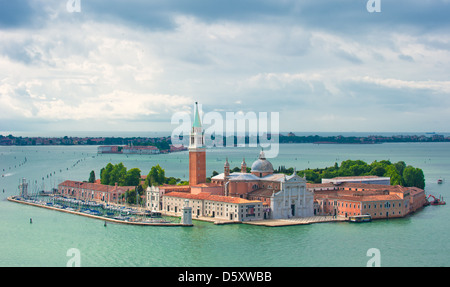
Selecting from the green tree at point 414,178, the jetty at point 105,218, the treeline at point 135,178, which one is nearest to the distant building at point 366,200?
the green tree at point 414,178

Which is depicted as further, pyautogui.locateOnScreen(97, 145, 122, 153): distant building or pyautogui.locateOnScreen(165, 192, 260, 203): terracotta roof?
pyautogui.locateOnScreen(97, 145, 122, 153): distant building

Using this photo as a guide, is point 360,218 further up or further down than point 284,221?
further up

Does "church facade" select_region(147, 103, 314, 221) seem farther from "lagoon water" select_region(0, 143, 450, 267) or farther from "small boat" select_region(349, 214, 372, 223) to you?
"small boat" select_region(349, 214, 372, 223)

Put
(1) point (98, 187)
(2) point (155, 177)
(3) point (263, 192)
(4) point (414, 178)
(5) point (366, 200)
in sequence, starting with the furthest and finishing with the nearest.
Result: (4) point (414, 178)
(2) point (155, 177)
(1) point (98, 187)
(3) point (263, 192)
(5) point (366, 200)

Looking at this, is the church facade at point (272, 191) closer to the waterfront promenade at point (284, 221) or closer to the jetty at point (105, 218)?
the waterfront promenade at point (284, 221)

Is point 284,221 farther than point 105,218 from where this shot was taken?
No

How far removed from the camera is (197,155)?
118 feet

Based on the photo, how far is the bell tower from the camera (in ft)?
118

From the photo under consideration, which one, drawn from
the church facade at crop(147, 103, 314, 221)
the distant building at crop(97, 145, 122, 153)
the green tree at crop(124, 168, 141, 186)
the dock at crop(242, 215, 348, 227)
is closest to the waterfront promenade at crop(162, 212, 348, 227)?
the dock at crop(242, 215, 348, 227)

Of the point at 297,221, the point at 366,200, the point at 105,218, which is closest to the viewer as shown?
the point at 297,221

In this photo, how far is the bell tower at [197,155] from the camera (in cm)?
3609

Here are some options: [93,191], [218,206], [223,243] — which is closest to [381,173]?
[218,206]

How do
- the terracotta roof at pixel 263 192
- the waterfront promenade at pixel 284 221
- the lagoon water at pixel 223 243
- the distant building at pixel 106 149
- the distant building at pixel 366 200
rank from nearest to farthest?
the lagoon water at pixel 223 243 < the waterfront promenade at pixel 284 221 < the distant building at pixel 366 200 < the terracotta roof at pixel 263 192 < the distant building at pixel 106 149

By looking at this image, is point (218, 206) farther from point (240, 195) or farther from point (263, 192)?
point (263, 192)
